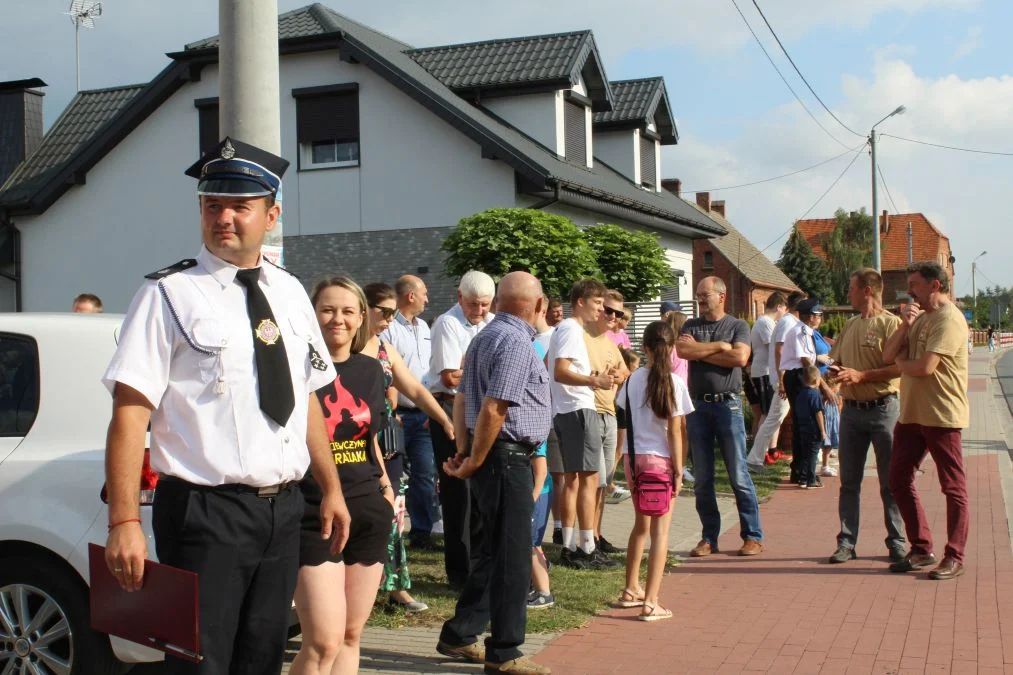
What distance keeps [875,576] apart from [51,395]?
5459mm

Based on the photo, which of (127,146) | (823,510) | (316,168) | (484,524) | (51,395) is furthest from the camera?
(127,146)

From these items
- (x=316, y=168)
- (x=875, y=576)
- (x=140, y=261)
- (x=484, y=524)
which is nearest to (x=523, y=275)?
(x=484, y=524)

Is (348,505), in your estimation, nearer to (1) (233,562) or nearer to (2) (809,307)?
(1) (233,562)

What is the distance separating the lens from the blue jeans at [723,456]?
8.39m

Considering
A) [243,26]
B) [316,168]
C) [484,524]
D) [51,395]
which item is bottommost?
[484,524]

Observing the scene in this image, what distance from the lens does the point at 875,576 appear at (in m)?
7.70

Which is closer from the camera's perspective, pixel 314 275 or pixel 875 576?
pixel 875 576

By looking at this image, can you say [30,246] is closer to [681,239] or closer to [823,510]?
[681,239]

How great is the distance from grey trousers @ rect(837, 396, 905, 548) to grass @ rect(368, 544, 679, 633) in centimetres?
130

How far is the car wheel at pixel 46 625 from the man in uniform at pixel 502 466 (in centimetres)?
169

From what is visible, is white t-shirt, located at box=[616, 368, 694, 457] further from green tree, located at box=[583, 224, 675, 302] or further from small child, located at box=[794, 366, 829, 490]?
green tree, located at box=[583, 224, 675, 302]

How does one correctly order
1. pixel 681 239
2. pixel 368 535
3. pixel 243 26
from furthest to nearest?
pixel 681 239 < pixel 243 26 < pixel 368 535

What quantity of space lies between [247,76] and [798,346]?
7.73m

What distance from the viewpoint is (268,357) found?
319cm
